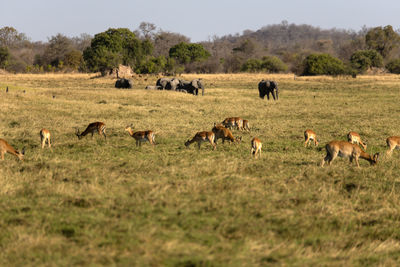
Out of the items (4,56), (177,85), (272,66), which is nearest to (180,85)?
(177,85)

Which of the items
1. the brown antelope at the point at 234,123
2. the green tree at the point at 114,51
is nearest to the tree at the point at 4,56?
the green tree at the point at 114,51

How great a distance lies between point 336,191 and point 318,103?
74.1 feet

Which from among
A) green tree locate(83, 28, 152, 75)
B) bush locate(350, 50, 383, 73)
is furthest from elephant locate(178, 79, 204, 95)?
bush locate(350, 50, 383, 73)

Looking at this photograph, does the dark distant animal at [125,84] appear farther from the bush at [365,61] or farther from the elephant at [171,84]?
the bush at [365,61]

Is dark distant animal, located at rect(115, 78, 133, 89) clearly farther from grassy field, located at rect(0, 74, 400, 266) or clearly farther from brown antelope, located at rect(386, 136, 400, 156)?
brown antelope, located at rect(386, 136, 400, 156)

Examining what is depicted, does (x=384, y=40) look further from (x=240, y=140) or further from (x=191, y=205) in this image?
(x=191, y=205)

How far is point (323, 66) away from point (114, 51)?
33429mm

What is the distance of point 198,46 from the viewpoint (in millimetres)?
82688

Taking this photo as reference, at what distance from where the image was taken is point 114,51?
66.2 m

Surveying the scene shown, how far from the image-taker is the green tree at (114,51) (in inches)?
2527

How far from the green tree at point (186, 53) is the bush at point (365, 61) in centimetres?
2741

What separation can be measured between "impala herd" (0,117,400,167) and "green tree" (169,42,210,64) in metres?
62.3

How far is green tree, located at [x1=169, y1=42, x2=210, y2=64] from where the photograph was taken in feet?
261

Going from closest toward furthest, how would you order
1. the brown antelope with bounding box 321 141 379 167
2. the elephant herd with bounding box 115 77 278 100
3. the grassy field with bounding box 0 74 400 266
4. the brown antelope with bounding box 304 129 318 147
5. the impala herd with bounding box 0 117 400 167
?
the grassy field with bounding box 0 74 400 266
the brown antelope with bounding box 321 141 379 167
the impala herd with bounding box 0 117 400 167
the brown antelope with bounding box 304 129 318 147
the elephant herd with bounding box 115 77 278 100
